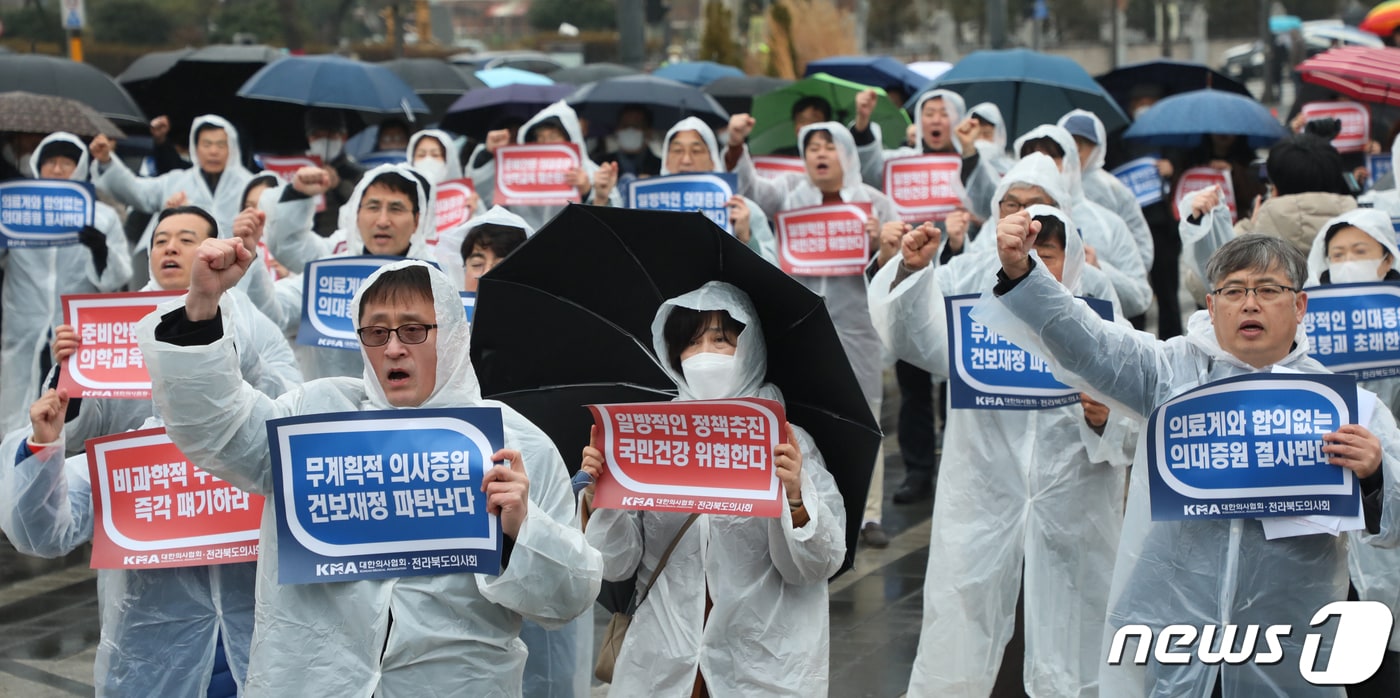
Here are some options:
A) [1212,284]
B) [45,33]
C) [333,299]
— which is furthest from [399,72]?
[45,33]

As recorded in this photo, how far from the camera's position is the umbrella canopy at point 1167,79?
12445mm

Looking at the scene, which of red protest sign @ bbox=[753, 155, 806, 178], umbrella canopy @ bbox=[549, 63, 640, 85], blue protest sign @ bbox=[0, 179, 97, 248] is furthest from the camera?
umbrella canopy @ bbox=[549, 63, 640, 85]

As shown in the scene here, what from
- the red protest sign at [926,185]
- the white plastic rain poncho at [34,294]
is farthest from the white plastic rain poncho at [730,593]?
the white plastic rain poncho at [34,294]

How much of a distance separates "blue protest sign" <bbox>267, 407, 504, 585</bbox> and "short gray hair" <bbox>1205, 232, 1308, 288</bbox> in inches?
70.3

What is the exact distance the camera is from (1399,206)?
7086mm

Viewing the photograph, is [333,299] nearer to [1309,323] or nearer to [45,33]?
[1309,323]

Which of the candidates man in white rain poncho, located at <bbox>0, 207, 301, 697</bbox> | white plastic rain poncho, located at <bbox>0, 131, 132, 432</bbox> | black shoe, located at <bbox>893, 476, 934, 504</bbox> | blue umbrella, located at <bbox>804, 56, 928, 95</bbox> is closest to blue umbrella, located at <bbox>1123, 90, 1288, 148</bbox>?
black shoe, located at <bbox>893, 476, 934, 504</bbox>

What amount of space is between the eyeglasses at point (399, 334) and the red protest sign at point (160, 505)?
105 cm

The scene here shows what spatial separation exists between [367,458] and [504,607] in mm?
442

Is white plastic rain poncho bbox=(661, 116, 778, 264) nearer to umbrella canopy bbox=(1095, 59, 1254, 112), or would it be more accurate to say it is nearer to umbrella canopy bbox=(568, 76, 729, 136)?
umbrella canopy bbox=(568, 76, 729, 136)

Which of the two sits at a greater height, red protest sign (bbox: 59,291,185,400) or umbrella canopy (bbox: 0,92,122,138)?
umbrella canopy (bbox: 0,92,122,138)

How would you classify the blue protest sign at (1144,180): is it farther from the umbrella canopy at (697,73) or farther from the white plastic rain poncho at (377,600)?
the white plastic rain poncho at (377,600)

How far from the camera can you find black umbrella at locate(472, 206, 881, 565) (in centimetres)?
429

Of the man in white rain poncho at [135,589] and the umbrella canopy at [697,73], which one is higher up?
the umbrella canopy at [697,73]
